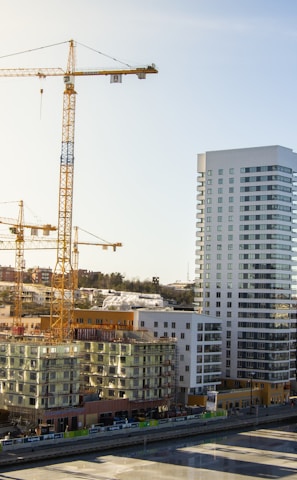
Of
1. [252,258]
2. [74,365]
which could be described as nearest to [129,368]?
[74,365]

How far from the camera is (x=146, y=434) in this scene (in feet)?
270

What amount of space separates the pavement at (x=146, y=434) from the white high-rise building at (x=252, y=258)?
866 centimetres

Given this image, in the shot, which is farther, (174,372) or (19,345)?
(174,372)

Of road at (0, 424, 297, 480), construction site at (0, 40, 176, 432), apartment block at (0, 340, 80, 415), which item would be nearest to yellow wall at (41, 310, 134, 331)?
construction site at (0, 40, 176, 432)

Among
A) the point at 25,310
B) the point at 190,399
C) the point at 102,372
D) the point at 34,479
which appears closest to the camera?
the point at 34,479

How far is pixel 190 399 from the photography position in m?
99.7

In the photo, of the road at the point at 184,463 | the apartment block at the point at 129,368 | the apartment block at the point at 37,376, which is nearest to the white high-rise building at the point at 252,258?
the apartment block at the point at 129,368

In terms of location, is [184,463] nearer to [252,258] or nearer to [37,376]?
[37,376]

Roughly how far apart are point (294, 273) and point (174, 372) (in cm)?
2718

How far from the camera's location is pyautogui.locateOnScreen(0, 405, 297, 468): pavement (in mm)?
69000

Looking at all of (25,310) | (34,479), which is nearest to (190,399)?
(34,479)

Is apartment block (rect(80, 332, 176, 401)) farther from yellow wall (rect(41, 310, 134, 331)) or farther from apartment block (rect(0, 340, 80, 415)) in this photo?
yellow wall (rect(41, 310, 134, 331))

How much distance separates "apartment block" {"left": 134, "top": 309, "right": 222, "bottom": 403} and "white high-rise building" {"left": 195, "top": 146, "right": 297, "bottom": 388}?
887cm

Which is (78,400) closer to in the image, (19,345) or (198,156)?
(19,345)
